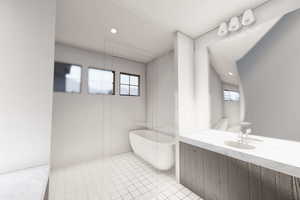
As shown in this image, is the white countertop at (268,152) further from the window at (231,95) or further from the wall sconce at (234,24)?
the wall sconce at (234,24)

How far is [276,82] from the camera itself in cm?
145

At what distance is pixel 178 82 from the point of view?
6.70 feet

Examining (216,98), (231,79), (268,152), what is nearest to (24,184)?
(268,152)

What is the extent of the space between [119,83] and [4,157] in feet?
5.52

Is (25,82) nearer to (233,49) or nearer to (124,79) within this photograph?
(124,79)

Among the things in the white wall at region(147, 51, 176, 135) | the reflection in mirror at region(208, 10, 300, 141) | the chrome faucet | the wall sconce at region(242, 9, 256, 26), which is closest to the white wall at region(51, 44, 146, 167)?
the white wall at region(147, 51, 176, 135)

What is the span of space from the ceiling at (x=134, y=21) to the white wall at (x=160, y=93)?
0.40 meters

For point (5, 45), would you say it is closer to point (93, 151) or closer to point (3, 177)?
point (3, 177)

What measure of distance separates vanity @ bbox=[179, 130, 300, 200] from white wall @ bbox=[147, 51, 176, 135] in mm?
856

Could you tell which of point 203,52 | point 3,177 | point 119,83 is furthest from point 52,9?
point 203,52

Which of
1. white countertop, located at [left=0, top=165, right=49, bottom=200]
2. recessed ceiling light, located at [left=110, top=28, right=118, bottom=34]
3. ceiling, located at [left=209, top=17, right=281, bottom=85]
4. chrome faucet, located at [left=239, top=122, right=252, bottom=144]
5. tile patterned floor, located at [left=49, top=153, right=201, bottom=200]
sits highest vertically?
recessed ceiling light, located at [left=110, top=28, right=118, bottom=34]

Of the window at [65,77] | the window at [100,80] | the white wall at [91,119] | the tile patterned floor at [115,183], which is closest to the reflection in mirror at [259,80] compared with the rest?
the tile patterned floor at [115,183]

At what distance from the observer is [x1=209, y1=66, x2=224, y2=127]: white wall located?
203 centimetres

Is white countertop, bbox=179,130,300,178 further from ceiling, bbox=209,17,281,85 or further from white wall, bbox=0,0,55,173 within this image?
white wall, bbox=0,0,55,173
